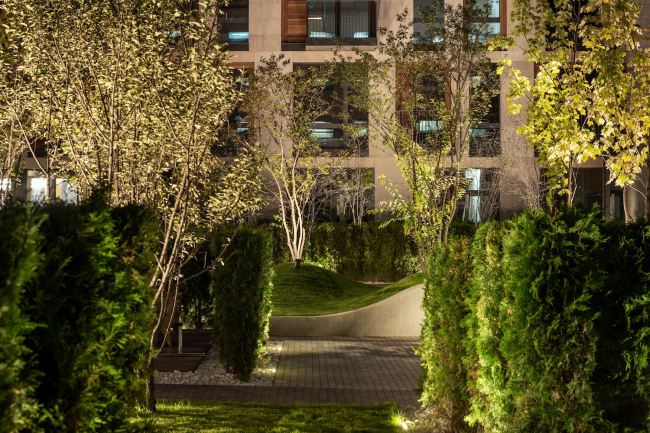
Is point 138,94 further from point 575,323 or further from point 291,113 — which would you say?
point 291,113

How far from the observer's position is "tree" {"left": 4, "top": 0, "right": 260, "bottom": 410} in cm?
645

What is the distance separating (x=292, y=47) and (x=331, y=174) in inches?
264

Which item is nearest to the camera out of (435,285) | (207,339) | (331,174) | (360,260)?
(435,285)

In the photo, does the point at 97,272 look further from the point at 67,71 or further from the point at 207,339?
the point at 207,339

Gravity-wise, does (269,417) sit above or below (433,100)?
below

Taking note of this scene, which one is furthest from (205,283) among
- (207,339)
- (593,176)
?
(593,176)

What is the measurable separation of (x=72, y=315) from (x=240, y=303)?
5.85m

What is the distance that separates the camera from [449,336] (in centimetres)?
607

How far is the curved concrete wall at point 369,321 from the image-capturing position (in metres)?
13.5

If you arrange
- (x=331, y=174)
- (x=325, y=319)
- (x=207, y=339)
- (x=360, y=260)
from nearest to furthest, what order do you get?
(x=207, y=339) → (x=325, y=319) → (x=360, y=260) → (x=331, y=174)

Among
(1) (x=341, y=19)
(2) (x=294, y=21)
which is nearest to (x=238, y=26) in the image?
(2) (x=294, y=21)

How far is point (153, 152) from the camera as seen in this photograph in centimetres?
688

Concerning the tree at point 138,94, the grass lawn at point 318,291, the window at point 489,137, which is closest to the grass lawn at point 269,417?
the tree at point 138,94

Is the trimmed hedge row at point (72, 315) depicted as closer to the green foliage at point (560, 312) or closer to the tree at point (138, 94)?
the green foliage at point (560, 312)
